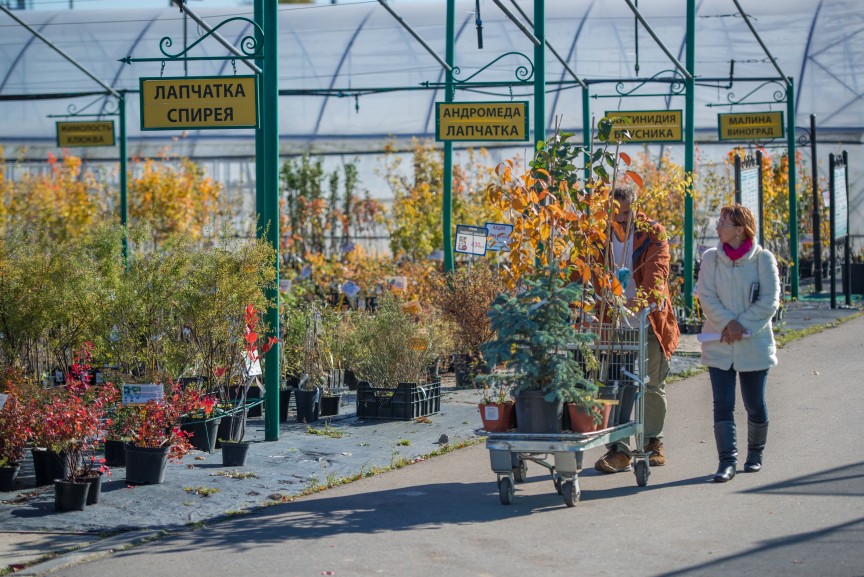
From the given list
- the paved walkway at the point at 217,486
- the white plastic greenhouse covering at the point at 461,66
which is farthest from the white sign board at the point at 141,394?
the white plastic greenhouse covering at the point at 461,66

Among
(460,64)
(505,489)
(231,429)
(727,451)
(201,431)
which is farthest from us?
(460,64)

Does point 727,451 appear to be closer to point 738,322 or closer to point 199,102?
point 738,322

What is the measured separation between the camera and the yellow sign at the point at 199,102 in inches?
385

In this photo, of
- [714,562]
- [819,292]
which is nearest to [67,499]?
[714,562]

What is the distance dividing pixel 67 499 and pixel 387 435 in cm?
327

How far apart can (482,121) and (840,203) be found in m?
9.39

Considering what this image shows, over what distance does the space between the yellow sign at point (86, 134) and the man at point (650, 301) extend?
43.6 ft

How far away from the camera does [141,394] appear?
8227mm

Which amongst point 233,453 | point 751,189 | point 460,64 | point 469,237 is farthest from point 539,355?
point 460,64

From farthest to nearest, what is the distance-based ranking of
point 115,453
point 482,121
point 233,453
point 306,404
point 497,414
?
point 482,121
point 306,404
point 115,453
point 233,453
point 497,414

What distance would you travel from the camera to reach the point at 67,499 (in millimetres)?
7355

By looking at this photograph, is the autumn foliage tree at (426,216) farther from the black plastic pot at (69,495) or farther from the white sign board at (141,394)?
the black plastic pot at (69,495)

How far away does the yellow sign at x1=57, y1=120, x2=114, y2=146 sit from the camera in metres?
20.0

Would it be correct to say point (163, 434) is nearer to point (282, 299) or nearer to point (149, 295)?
point (149, 295)
